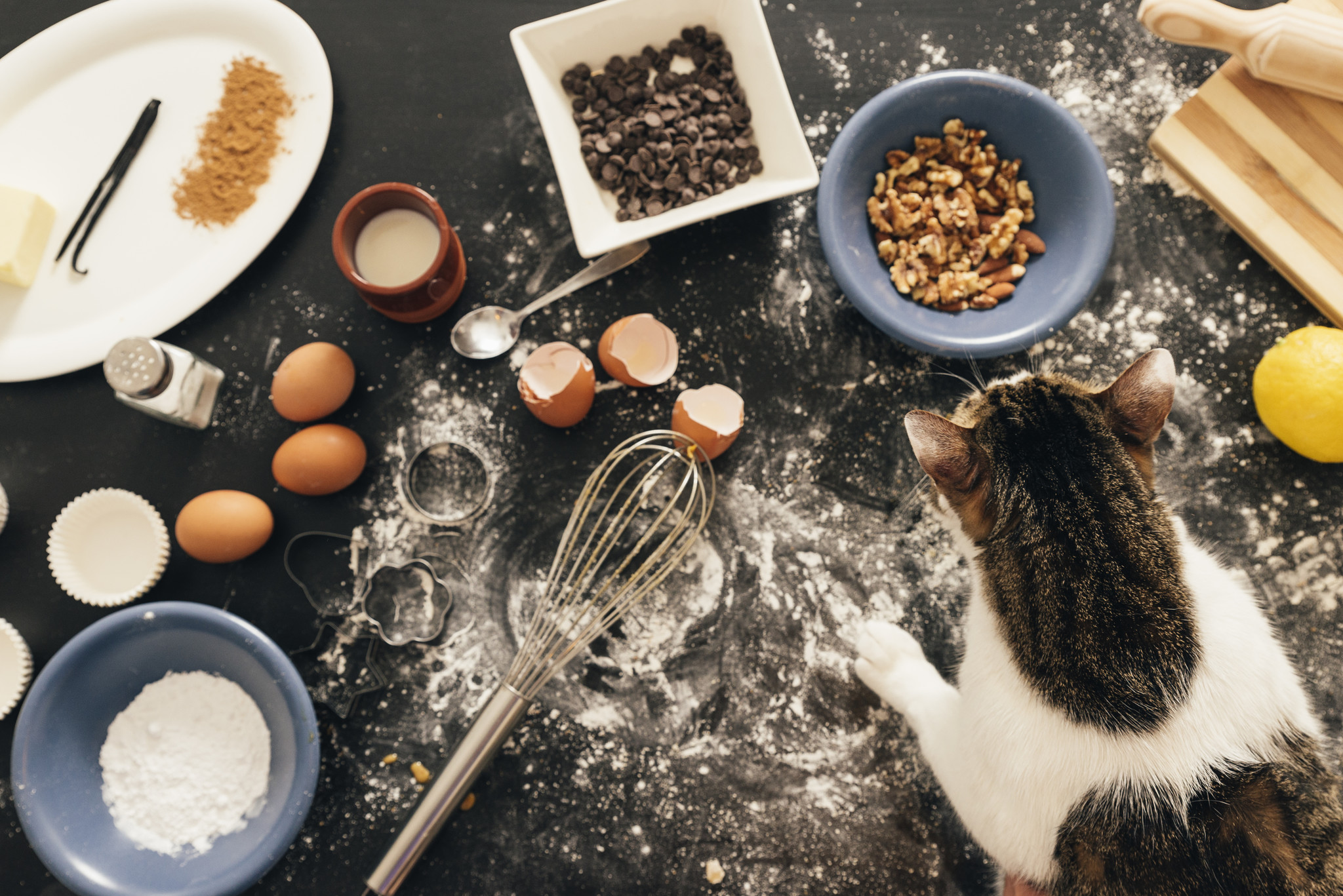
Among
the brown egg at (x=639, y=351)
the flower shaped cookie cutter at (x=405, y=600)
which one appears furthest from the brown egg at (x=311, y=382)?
the brown egg at (x=639, y=351)

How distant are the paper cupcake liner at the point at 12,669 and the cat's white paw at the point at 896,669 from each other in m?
1.13

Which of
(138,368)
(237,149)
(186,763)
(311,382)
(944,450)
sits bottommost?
(186,763)

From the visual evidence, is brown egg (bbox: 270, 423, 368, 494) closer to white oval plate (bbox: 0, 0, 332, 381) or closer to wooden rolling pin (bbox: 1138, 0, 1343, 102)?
white oval plate (bbox: 0, 0, 332, 381)

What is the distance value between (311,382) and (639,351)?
439mm

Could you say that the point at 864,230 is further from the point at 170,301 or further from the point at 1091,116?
the point at 170,301

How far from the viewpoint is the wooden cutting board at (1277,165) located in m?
0.93

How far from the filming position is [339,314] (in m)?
1.01

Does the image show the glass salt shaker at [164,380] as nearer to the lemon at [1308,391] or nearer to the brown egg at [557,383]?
the brown egg at [557,383]

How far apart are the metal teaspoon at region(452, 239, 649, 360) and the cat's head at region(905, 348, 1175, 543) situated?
0.50 meters

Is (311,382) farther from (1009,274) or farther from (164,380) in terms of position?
(1009,274)

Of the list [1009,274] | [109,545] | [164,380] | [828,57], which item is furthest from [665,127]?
[109,545]

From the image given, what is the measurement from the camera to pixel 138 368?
2.88 ft

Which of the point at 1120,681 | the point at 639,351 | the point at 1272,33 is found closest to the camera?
the point at 1120,681

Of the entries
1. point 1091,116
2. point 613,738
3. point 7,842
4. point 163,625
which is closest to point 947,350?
point 1091,116
